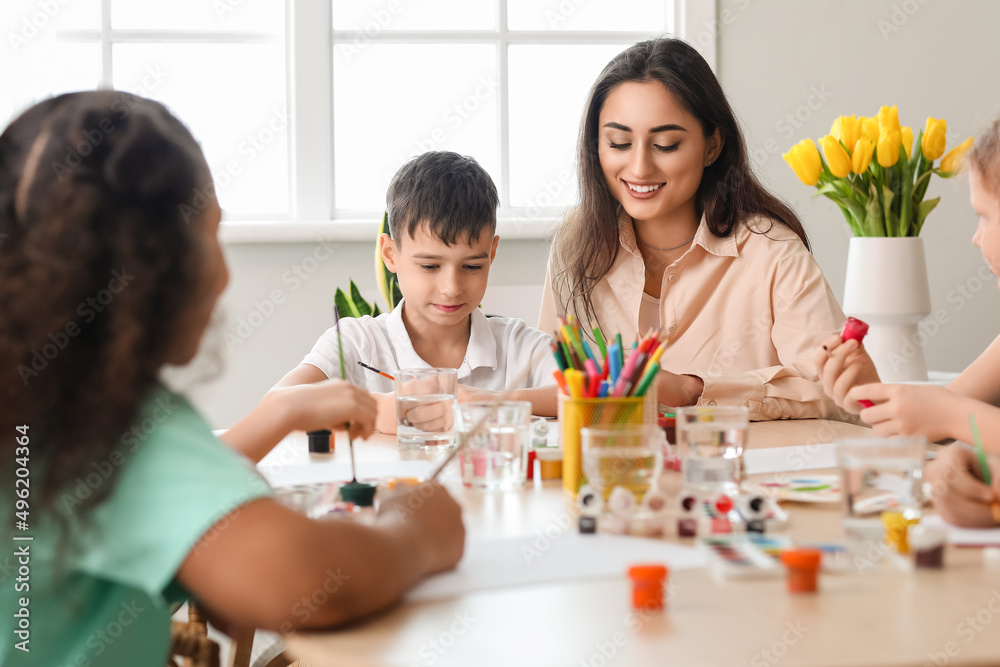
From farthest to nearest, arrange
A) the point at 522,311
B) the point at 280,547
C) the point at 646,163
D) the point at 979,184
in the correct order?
the point at 522,311 → the point at 646,163 → the point at 979,184 → the point at 280,547

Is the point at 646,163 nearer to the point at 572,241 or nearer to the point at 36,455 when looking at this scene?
the point at 572,241

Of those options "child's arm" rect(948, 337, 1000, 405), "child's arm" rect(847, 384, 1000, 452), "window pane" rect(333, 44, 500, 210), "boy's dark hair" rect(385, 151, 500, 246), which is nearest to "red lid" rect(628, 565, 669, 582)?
"child's arm" rect(847, 384, 1000, 452)

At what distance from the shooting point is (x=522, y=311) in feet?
8.77

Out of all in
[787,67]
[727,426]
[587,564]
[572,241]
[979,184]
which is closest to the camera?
[587,564]

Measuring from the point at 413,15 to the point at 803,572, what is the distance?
8.49 feet

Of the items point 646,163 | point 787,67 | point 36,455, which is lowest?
point 36,455

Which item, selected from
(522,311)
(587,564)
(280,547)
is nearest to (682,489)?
(587,564)

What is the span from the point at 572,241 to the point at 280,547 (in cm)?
160

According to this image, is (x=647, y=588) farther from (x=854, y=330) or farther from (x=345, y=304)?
(x=345, y=304)

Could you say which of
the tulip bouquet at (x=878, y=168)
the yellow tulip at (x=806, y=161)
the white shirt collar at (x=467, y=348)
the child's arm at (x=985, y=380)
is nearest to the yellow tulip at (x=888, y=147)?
the tulip bouquet at (x=878, y=168)

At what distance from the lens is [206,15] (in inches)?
113

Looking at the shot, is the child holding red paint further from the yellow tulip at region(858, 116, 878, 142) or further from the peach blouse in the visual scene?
the yellow tulip at region(858, 116, 878, 142)

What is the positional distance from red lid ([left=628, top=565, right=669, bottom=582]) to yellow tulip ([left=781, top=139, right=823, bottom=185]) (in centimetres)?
171

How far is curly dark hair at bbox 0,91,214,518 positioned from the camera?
66 centimetres
